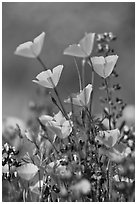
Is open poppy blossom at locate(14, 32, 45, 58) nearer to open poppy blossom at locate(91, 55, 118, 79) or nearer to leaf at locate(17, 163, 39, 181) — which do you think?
open poppy blossom at locate(91, 55, 118, 79)

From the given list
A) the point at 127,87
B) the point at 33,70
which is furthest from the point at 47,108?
the point at 33,70

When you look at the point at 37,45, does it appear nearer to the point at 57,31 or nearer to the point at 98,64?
the point at 98,64

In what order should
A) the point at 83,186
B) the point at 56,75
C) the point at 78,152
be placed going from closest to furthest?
1. the point at 83,186
2. the point at 78,152
3. the point at 56,75

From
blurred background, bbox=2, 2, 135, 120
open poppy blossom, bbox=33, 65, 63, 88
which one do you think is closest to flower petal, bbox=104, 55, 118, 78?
open poppy blossom, bbox=33, 65, 63, 88

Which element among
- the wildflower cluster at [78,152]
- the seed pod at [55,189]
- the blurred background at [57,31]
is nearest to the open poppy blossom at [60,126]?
the wildflower cluster at [78,152]

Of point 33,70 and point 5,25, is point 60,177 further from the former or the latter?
point 5,25

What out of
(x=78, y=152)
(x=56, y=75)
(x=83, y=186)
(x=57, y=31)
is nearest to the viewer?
(x=83, y=186)

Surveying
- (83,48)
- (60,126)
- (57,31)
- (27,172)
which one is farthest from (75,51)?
(57,31)

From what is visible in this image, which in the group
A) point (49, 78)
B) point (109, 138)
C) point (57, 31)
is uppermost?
point (57, 31)

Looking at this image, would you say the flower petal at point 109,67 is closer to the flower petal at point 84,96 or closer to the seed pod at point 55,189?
the flower petal at point 84,96
